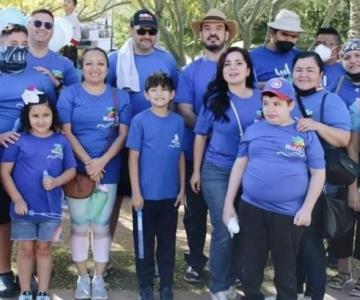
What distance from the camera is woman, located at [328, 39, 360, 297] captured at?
15.1 feet

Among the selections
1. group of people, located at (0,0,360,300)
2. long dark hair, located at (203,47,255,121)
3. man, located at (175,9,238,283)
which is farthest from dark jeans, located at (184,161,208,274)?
long dark hair, located at (203,47,255,121)

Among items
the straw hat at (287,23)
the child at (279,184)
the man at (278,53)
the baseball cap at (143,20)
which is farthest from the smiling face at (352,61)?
the baseball cap at (143,20)

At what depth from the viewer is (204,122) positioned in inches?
172

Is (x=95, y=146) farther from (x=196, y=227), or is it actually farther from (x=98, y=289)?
(x=196, y=227)

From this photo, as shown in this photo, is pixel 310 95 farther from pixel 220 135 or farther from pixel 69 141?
pixel 69 141

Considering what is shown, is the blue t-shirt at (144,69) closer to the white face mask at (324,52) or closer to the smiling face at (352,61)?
the white face mask at (324,52)

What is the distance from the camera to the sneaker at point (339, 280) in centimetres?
498

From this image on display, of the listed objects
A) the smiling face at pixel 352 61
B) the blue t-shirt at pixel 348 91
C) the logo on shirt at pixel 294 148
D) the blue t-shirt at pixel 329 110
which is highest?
the smiling face at pixel 352 61

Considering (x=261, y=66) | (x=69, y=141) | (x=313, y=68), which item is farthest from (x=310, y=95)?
(x=69, y=141)

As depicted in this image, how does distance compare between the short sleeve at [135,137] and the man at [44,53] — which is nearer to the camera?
the short sleeve at [135,137]

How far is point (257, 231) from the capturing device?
154 inches

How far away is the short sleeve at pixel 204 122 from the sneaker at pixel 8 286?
1874 millimetres

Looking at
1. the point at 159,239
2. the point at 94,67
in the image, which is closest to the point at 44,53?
the point at 94,67

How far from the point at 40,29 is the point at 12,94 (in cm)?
60
